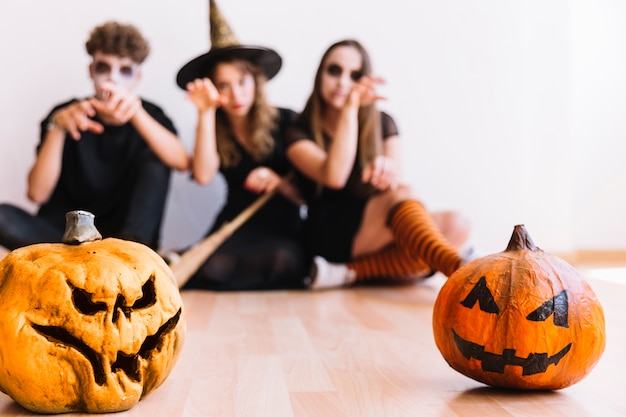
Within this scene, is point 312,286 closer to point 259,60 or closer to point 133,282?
point 259,60

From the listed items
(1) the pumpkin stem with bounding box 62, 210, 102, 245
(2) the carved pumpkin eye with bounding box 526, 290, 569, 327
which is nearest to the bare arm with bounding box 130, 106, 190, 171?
(1) the pumpkin stem with bounding box 62, 210, 102, 245

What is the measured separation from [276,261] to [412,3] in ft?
4.68

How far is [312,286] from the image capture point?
233 centimetres

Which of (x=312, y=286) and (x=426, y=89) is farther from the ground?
(x=426, y=89)

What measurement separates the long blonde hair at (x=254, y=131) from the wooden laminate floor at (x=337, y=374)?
71cm

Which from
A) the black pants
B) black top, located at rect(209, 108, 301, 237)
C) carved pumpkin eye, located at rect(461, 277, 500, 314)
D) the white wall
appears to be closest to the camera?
carved pumpkin eye, located at rect(461, 277, 500, 314)

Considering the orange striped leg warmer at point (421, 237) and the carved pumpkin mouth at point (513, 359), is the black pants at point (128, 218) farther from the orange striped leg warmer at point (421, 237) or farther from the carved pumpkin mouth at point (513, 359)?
the carved pumpkin mouth at point (513, 359)

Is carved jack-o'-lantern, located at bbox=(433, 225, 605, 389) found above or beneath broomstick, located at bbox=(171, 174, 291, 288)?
above

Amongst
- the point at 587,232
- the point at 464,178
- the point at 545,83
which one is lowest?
the point at 587,232

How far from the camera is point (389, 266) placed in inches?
93.4

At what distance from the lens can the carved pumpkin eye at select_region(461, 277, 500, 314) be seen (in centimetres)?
104

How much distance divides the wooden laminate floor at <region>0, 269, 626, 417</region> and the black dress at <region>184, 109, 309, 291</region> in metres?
0.42

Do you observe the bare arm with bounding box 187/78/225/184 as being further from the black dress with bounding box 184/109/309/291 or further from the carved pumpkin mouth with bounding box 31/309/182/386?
the carved pumpkin mouth with bounding box 31/309/182/386

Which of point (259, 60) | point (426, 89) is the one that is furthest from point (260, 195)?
point (426, 89)
